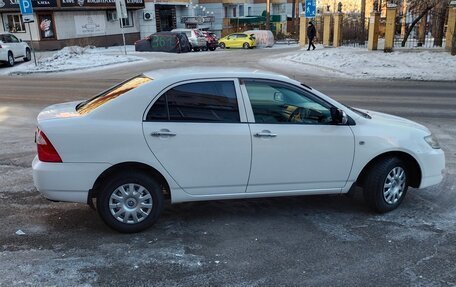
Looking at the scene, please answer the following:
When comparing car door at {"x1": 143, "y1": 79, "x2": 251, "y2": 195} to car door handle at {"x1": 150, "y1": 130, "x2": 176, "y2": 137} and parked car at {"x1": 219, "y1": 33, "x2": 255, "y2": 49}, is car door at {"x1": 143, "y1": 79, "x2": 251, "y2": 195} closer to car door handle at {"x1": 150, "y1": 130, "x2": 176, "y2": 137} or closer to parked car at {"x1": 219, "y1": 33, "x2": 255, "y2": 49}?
car door handle at {"x1": 150, "y1": 130, "x2": 176, "y2": 137}

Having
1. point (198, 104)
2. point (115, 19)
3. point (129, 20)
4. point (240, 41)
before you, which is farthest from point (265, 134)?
point (129, 20)

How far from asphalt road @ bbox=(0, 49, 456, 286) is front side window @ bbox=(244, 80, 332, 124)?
1059 millimetres

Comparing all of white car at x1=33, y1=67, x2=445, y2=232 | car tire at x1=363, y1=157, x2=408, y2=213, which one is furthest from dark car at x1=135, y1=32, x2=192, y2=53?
car tire at x1=363, y1=157, x2=408, y2=213

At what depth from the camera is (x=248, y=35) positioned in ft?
149

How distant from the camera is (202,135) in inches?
176

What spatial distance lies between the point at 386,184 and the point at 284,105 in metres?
1.37

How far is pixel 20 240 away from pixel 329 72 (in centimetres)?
1886

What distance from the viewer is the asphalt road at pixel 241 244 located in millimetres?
3801

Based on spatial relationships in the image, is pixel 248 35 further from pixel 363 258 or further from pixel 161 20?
pixel 363 258

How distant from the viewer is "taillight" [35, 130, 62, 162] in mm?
4320

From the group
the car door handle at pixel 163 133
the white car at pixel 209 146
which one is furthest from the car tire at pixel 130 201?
the car door handle at pixel 163 133

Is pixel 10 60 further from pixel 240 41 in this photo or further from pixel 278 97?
pixel 240 41

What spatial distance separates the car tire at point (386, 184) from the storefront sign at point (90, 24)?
38799mm

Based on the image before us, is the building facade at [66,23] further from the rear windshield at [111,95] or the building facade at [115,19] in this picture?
the rear windshield at [111,95]
